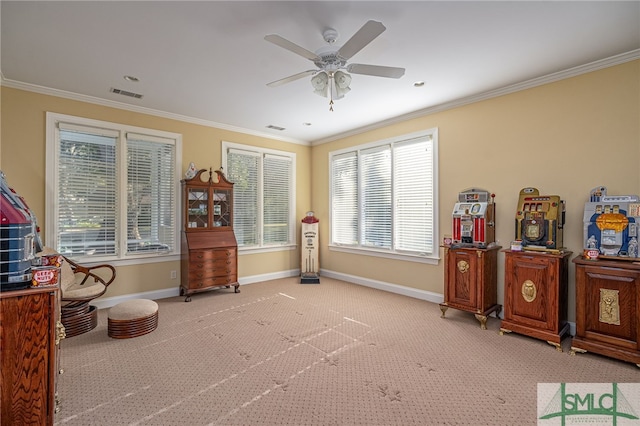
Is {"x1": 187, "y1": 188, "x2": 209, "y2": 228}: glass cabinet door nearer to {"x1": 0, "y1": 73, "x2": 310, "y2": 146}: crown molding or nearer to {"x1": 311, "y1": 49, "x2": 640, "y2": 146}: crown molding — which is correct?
{"x1": 0, "y1": 73, "x2": 310, "y2": 146}: crown molding

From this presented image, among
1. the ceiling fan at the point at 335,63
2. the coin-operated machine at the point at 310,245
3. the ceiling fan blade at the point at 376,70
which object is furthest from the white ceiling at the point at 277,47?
the coin-operated machine at the point at 310,245

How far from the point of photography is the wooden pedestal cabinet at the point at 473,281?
3.60m

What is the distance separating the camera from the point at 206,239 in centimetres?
484

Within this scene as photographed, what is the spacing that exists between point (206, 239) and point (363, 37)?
3.84 meters

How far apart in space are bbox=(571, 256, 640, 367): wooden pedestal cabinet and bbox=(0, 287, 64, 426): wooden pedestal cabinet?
13.6ft

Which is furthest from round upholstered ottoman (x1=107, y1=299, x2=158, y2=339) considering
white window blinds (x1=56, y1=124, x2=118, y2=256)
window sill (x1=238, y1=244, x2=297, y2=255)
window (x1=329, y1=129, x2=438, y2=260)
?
window (x1=329, y1=129, x2=438, y2=260)

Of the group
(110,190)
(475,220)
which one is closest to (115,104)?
(110,190)

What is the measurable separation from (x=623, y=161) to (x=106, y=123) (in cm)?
626

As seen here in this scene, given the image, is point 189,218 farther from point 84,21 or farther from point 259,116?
point 84,21

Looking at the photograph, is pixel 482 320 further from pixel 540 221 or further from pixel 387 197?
pixel 387 197

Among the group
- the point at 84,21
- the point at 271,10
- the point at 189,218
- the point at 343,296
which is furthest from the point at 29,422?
the point at 343,296

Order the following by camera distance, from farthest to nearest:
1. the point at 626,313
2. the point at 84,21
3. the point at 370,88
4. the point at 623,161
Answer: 1. the point at 370,88
2. the point at 623,161
3. the point at 626,313
4. the point at 84,21

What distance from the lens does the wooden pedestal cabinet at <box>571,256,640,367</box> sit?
263 centimetres

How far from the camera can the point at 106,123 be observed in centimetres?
429
